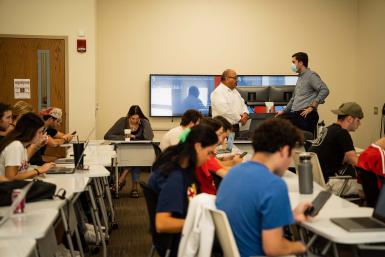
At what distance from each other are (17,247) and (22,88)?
632cm

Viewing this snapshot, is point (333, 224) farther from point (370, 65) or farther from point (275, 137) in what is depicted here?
point (370, 65)

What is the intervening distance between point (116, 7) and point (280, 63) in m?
3.00

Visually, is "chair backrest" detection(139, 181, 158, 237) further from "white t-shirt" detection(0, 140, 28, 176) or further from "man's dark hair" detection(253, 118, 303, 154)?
"white t-shirt" detection(0, 140, 28, 176)

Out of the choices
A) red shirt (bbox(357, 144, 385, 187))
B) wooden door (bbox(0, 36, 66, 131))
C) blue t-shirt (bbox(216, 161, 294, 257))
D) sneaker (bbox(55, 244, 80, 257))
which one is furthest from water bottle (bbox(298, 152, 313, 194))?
wooden door (bbox(0, 36, 66, 131))

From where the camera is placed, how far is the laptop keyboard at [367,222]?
250cm

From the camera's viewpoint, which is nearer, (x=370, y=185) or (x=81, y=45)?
(x=370, y=185)

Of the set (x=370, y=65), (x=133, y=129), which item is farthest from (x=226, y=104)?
(x=370, y=65)

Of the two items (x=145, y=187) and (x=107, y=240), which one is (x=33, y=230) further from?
(x=107, y=240)

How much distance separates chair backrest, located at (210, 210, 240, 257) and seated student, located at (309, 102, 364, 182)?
235cm

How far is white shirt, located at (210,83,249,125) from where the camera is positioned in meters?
6.63

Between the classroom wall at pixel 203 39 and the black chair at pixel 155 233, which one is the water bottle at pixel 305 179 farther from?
the classroom wall at pixel 203 39

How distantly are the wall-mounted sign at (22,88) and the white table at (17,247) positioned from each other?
20.2 ft

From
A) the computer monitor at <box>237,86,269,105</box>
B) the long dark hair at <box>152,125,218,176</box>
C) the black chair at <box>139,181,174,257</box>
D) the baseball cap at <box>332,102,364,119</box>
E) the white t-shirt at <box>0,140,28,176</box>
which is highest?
the computer monitor at <box>237,86,269,105</box>

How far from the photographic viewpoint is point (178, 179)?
2.68 meters
